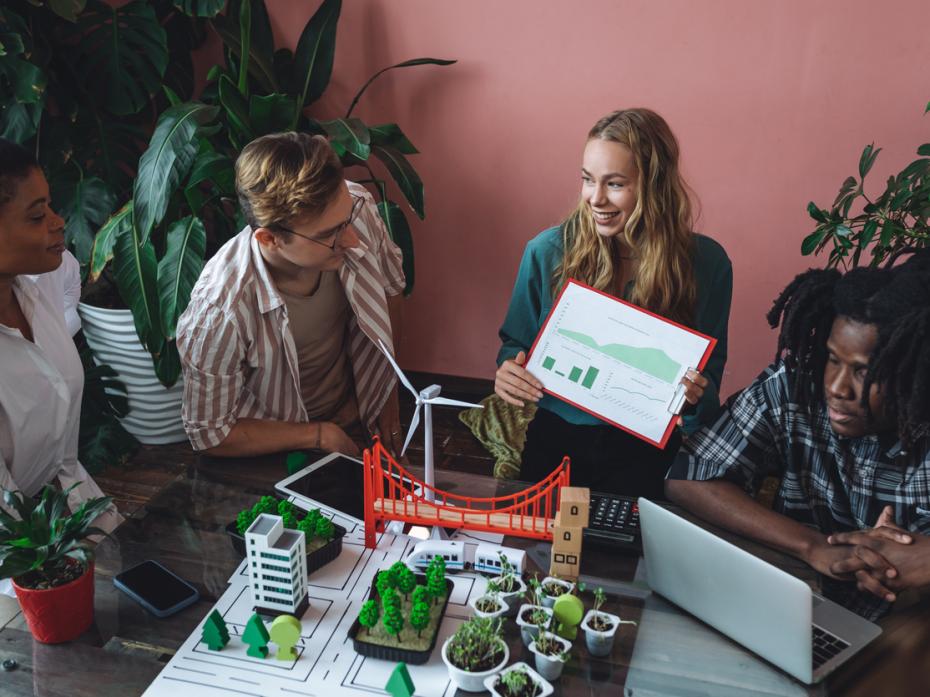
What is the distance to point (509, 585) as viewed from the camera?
1211mm

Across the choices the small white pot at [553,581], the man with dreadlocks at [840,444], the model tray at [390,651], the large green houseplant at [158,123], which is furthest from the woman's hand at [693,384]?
the large green houseplant at [158,123]

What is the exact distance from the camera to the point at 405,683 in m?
1.02

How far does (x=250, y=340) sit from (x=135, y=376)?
140cm

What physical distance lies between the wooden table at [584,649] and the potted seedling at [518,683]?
2.2 inches

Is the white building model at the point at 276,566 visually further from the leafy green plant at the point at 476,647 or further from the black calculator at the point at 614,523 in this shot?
the black calculator at the point at 614,523

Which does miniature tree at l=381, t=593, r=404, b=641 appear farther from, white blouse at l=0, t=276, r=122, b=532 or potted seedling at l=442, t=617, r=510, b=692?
white blouse at l=0, t=276, r=122, b=532

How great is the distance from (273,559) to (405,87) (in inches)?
91.1

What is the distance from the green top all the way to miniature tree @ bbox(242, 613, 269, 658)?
1048mm

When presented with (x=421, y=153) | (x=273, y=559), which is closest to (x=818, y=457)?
(x=273, y=559)

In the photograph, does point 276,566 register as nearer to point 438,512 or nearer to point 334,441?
point 438,512

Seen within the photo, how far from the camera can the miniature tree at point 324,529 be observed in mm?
1293

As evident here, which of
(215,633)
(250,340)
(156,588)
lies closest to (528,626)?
(215,633)

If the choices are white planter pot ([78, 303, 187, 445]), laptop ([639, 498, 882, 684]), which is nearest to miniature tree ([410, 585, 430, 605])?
laptop ([639, 498, 882, 684])

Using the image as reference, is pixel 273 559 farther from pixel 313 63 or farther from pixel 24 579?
pixel 313 63
